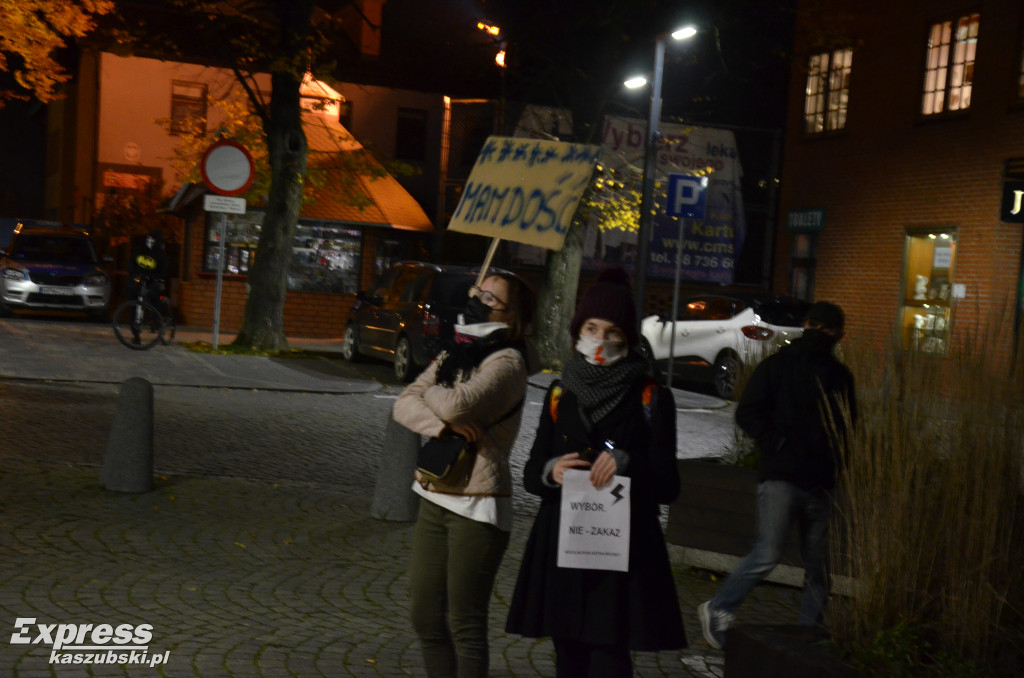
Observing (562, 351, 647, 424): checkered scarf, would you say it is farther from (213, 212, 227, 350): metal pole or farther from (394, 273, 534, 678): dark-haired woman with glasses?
(213, 212, 227, 350): metal pole

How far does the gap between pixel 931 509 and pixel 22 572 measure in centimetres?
449

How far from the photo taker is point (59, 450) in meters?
9.63

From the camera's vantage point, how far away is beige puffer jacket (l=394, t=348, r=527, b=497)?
12.9ft

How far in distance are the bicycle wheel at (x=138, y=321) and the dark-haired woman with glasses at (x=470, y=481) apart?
15154 millimetres

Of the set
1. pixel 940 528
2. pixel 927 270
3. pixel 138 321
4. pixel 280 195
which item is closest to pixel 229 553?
pixel 940 528

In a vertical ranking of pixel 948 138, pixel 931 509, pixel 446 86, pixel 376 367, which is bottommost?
pixel 376 367

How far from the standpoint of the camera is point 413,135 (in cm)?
3422

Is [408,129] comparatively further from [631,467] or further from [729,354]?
[631,467]

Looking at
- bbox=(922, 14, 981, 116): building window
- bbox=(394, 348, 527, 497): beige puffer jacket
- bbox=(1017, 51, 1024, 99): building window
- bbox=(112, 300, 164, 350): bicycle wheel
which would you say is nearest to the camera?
bbox=(394, 348, 527, 497): beige puffer jacket

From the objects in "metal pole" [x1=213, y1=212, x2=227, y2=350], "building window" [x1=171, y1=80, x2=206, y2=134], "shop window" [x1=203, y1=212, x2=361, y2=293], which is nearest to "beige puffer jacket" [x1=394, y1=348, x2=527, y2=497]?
"metal pole" [x1=213, y1=212, x2=227, y2=350]

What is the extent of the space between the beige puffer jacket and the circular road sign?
13.6m

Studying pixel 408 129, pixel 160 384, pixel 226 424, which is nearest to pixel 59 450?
pixel 226 424

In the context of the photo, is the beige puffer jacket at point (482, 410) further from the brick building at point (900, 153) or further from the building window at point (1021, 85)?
the building window at point (1021, 85)

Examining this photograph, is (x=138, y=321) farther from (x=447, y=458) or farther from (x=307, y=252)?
(x=447, y=458)
